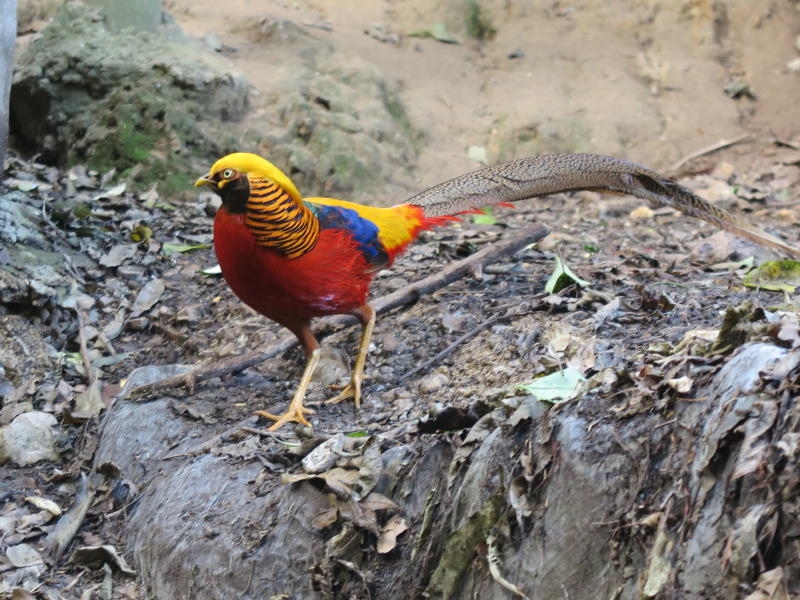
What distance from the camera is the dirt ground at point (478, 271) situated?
3.19 metres

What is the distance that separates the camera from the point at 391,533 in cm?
271

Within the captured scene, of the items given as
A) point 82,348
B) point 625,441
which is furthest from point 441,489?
point 82,348

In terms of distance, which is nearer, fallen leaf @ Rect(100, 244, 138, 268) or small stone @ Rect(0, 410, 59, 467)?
small stone @ Rect(0, 410, 59, 467)

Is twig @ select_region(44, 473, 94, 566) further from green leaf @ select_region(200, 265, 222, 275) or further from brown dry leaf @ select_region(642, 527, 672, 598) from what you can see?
brown dry leaf @ select_region(642, 527, 672, 598)

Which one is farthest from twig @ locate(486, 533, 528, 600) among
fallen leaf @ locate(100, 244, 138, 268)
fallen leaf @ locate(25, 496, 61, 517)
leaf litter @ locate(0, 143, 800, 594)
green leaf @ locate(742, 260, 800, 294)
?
fallen leaf @ locate(100, 244, 138, 268)

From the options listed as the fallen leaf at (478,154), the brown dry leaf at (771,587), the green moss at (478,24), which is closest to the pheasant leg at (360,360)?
the brown dry leaf at (771,587)

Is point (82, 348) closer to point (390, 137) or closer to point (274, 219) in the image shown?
point (274, 219)

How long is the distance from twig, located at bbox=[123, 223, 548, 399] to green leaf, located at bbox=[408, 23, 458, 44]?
136 inches

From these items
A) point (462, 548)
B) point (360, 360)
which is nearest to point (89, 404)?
point (360, 360)

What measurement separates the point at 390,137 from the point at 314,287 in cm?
333

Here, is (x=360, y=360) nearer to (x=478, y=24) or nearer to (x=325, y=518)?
(x=325, y=518)

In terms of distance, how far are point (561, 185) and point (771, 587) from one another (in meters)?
2.41

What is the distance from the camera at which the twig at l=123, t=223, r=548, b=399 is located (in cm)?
374

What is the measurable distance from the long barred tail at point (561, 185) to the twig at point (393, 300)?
1.04 feet
